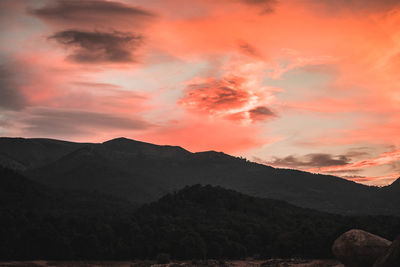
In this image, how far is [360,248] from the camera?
3334 cm

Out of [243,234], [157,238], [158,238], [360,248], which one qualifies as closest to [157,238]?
[157,238]

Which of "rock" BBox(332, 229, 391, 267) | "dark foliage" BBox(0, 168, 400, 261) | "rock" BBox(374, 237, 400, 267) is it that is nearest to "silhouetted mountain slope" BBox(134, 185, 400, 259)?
A: "dark foliage" BBox(0, 168, 400, 261)

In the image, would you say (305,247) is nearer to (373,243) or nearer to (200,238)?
(200,238)

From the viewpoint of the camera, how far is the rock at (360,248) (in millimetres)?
32719

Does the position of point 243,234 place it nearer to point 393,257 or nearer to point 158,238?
point 158,238

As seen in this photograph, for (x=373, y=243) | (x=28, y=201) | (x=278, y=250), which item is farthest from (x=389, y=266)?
(x=28, y=201)

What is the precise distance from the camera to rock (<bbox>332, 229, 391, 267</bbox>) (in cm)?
3272

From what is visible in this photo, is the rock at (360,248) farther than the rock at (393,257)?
Yes

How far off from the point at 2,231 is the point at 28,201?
3652 inches

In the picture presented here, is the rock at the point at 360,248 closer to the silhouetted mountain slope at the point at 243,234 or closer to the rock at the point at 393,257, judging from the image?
the rock at the point at 393,257

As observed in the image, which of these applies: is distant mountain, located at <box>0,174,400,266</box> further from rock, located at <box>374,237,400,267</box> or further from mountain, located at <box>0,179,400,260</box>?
rock, located at <box>374,237,400,267</box>

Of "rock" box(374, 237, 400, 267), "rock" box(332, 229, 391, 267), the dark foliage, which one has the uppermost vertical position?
"rock" box(374, 237, 400, 267)

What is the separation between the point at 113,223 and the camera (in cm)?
11556

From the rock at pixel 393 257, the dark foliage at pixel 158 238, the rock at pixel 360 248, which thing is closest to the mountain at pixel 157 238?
the dark foliage at pixel 158 238
